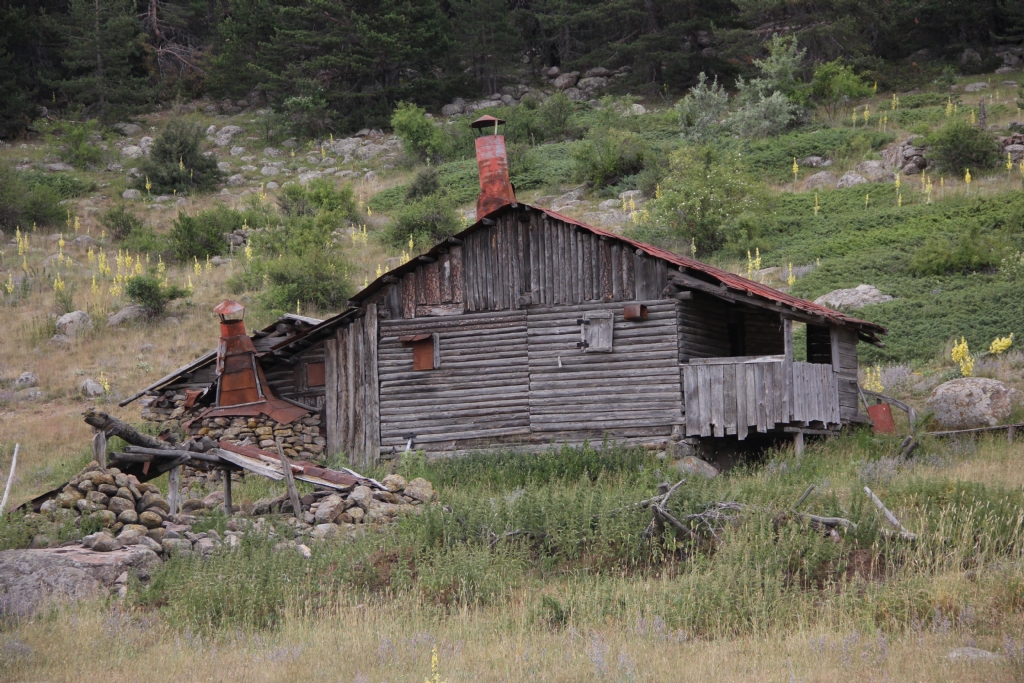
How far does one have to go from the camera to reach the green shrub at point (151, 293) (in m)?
33.1

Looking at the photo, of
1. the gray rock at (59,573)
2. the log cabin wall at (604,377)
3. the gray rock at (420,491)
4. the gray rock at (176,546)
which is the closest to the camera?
the gray rock at (59,573)

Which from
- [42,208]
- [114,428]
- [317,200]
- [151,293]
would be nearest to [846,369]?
[114,428]

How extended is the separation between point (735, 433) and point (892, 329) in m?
9.26

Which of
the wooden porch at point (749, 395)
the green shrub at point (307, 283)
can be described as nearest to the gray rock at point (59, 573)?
the wooden porch at point (749, 395)

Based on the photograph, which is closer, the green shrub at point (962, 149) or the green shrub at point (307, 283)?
the green shrub at point (307, 283)

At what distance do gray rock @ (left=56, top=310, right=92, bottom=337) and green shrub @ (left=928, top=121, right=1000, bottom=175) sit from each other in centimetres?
2879

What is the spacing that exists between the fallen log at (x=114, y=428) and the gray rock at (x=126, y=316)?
63.8 ft

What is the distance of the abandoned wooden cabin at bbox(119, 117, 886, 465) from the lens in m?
20.1

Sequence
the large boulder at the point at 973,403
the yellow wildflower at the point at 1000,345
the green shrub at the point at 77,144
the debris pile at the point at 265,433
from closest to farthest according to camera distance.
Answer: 1. the large boulder at the point at 973,403
2. the debris pile at the point at 265,433
3. the yellow wildflower at the point at 1000,345
4. the green shrub at the point at 77,144

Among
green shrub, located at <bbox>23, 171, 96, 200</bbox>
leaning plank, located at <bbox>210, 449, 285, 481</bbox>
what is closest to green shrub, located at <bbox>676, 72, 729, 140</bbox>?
green shrub, located at <bbox>23, 171, 96, 200</bbox>

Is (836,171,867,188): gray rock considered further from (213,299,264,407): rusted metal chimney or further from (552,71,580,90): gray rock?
(213,299,264,407): rusted metal chimney

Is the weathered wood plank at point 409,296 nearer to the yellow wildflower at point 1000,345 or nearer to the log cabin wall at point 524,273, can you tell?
A: the log cabin wall at point 524,273

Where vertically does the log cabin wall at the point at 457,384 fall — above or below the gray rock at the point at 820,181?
below

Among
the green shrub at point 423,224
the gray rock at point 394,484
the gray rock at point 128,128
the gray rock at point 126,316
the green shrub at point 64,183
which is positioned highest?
the gray rock at point 128,128
